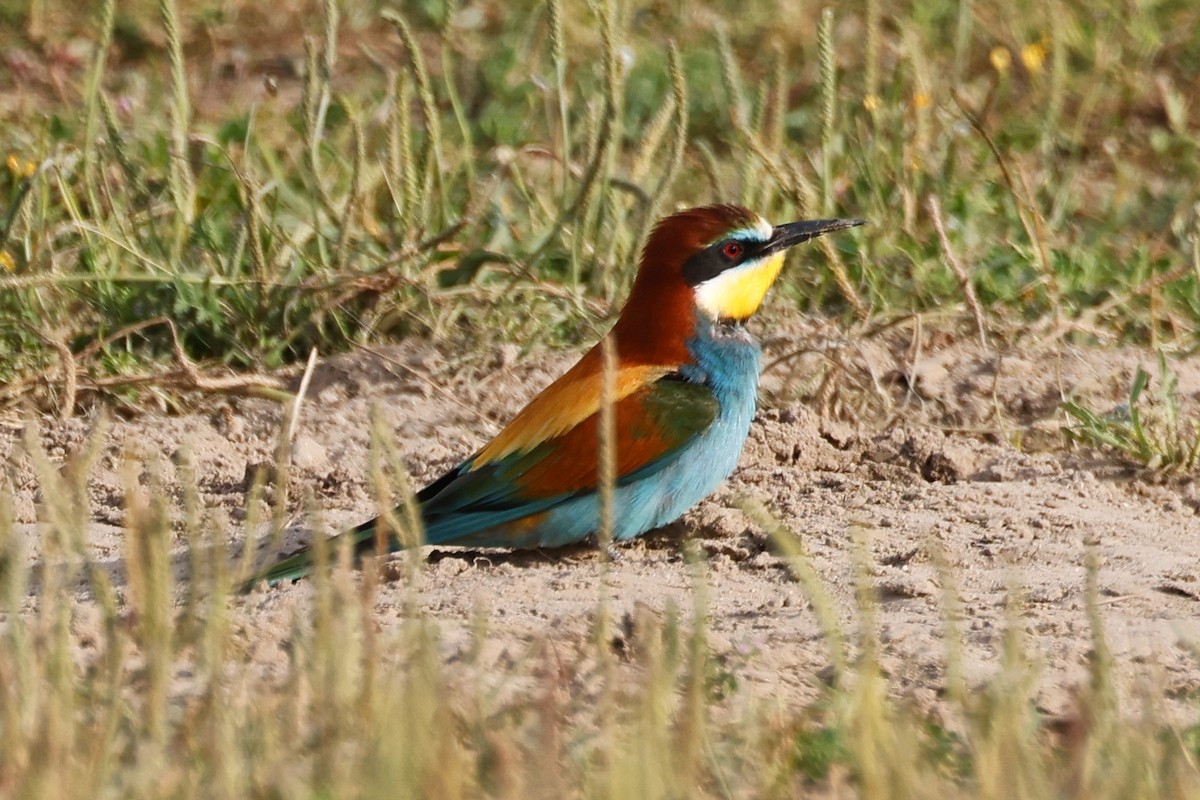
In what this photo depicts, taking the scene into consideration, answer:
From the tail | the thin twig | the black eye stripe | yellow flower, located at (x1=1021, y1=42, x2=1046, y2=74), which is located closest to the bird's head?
the black eye stripe

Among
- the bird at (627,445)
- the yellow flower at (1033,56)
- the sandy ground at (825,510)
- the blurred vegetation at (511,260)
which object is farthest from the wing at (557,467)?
the yellow flower at (1033,56)

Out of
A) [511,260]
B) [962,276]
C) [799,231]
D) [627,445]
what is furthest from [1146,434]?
[511,260]

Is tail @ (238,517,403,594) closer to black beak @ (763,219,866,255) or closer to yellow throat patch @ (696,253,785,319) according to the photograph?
yellow throat patch @ (696,253,785,319)

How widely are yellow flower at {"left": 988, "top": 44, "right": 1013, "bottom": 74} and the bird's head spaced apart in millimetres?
1739

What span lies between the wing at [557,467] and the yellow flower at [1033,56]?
280 cm

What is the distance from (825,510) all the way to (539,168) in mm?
2345

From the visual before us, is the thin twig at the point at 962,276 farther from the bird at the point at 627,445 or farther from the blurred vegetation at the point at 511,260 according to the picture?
the bird at the point at 627,445

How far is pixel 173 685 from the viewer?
2916 millimetres

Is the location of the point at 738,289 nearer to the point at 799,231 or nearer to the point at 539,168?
the point at 799,231

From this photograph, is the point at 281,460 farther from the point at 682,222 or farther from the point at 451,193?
the point at 451,193

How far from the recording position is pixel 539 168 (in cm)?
607

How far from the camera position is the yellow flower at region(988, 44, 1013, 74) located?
19.4ft

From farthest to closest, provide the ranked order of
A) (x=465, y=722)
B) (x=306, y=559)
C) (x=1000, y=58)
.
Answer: (x=1000, y=58) → (x=306, y=559) → (x=465, y=722)

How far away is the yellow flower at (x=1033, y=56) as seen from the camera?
6289 mm
